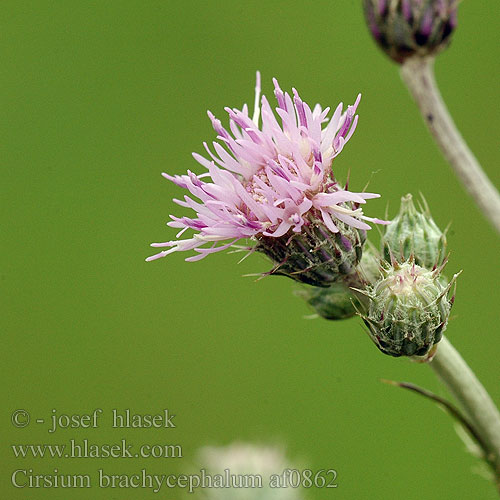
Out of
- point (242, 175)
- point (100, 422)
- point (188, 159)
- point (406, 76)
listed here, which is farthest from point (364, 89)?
point (242, 175)

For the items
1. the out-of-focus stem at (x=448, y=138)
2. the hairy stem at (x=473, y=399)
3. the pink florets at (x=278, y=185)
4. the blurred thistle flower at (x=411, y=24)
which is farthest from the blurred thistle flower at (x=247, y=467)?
the blurred thistle flower at (x=411, y=24)

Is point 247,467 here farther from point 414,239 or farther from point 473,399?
point 414,239

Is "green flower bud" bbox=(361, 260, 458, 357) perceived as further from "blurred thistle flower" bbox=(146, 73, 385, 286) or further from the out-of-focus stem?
the out-of-focus stem

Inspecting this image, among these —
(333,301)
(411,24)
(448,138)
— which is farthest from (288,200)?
(411,24)

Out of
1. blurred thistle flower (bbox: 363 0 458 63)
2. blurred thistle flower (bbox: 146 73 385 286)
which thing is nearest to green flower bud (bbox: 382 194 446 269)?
blurred thistle flower (bbox: 146 73 385 286)

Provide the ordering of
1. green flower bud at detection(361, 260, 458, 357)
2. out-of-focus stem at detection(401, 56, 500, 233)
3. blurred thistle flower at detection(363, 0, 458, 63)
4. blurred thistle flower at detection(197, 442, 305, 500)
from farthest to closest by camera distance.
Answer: blurred thistle flower at detection(197, 442, 305, 500) → blurred thistle flower at detection(363, 0, 458, 63) → out-of-focus stem at detection(401, 56, 500, 233) → green flower bud at detection(361, 260, 458, 357)
